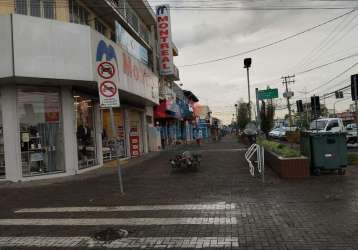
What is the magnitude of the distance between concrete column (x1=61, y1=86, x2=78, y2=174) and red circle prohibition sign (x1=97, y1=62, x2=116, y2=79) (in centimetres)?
561

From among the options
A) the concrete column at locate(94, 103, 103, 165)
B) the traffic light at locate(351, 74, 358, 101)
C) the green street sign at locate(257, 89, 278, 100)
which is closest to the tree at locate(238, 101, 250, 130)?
the concrete column at locate(94, 103, 103, 165)

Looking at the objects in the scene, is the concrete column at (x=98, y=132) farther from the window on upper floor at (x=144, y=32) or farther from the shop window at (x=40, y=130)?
the window on upper floor at (x=144, y=32)

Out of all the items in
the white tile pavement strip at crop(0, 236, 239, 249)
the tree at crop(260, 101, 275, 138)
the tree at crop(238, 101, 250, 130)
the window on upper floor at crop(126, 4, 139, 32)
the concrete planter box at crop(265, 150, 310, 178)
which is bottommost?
the white tile pavement strip at crop(0, 236, 239, 249)

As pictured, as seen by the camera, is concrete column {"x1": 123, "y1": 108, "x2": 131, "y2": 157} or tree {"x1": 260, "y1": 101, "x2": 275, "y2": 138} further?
tree {"x1": 260, "y1": 101, "x2": 275, "y2": 138}

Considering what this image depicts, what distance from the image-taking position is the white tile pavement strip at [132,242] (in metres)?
6.25

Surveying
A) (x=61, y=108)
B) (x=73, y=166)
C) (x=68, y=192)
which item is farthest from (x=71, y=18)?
(x=68, y=192)

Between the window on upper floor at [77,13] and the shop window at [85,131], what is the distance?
3.30 meters

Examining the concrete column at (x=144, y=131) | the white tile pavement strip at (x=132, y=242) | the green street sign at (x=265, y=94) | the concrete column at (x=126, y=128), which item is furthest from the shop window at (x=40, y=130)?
the concrete column at (x=144, y=131)

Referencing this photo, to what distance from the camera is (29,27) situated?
47.4 feet

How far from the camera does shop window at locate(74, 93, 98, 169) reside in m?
17.6

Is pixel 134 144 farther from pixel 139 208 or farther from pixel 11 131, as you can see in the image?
pixel 139 208

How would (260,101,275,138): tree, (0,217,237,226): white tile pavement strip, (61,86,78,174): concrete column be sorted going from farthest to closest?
1. (260,101,275,138): tree
2. (61,86,78,174): concrete column
3. (0,217,237,226): white tile pavement strip

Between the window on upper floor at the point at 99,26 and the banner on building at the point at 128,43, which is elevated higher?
the window on upper floor at the point at 99,26

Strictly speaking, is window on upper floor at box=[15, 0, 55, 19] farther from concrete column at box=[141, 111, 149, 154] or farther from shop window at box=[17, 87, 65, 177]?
concrete column at box=[141, 111, 149, 154]
